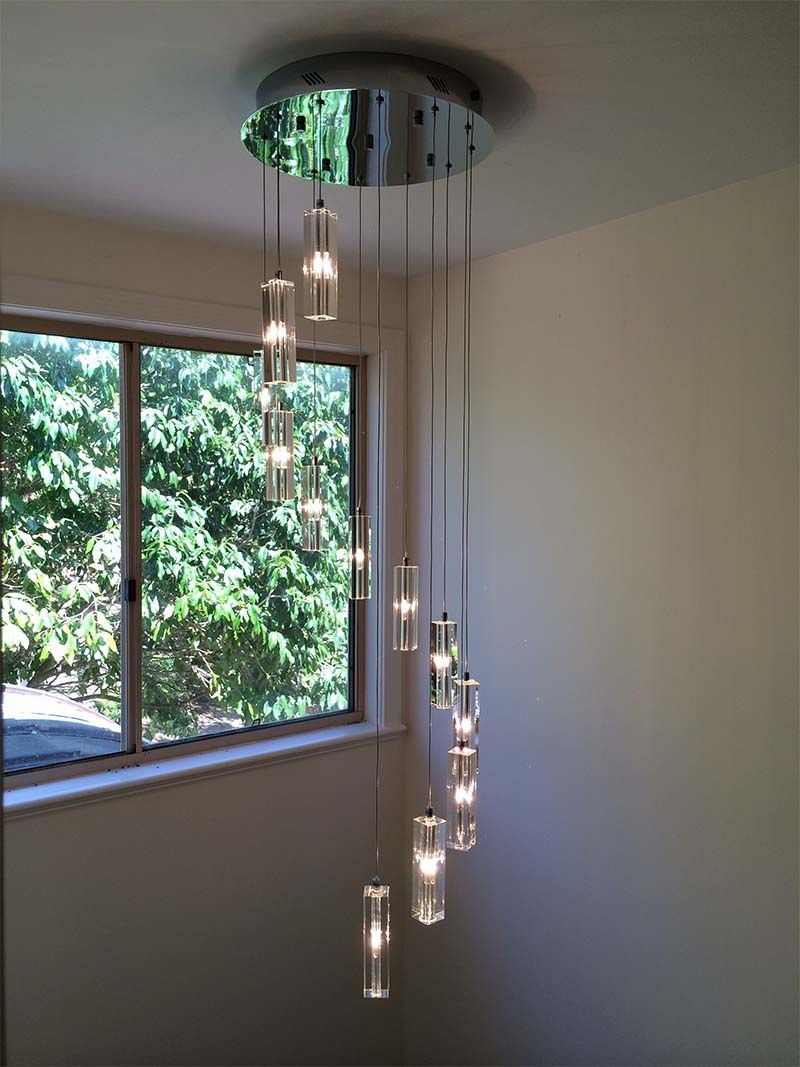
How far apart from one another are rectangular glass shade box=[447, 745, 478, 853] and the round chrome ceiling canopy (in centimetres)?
132

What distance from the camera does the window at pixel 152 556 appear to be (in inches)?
113

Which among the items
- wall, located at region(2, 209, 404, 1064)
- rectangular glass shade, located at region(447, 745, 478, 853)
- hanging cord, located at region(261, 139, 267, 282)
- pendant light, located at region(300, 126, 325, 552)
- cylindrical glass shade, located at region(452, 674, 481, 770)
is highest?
hanging cord, located at region(261, 139, 267, 282)

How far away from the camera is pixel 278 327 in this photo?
1.87 meters

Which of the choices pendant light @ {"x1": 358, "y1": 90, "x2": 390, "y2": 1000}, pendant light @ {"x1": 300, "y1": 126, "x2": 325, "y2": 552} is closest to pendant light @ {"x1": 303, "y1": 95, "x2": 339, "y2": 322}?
pendant light @ {"x1": 358, "y1": 90, "x2": 390, "y2": 1000}

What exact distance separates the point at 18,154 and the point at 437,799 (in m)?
2.57

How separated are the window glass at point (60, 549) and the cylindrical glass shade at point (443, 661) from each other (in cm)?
143

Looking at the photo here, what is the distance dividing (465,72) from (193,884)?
2.62 meters

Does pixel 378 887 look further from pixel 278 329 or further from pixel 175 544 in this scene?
pixel 175 544

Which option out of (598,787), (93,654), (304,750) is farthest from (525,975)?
(93,654)

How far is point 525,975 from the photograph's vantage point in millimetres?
3176

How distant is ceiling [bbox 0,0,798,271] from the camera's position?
5.08ft

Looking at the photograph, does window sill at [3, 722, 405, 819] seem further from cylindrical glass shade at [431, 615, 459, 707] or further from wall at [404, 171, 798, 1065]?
cylindrical glass shade at [431, 615, 459, 707]

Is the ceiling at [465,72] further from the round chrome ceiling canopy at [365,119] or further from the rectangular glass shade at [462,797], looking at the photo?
the rectangular glass shade at [462,797]

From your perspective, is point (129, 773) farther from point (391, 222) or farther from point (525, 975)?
point (391, 222)
